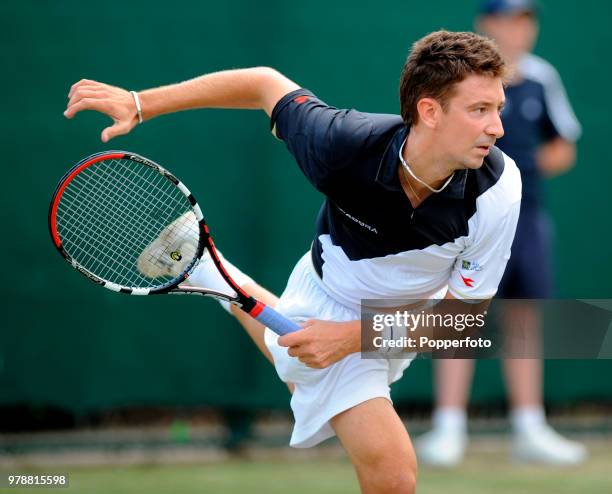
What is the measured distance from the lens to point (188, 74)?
19.5ft

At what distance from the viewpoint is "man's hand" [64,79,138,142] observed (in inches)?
146

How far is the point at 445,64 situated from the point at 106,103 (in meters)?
1.06

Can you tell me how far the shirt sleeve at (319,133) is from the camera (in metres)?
3.71

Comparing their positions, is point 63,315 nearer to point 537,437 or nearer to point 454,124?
point 537,437

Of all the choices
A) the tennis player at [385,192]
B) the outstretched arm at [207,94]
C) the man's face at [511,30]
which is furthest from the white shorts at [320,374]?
the man's face at [511,30]

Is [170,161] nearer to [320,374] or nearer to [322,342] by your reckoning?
[320,374]

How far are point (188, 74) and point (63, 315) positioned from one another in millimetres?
1328

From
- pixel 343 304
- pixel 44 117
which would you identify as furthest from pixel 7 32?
pixel 343 304

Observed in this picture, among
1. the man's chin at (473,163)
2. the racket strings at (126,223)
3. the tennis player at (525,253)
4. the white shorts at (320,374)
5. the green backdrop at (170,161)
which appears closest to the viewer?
the man's chin at (473,163)

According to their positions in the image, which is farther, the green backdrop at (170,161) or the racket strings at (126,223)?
the green backdrop at (170,161)

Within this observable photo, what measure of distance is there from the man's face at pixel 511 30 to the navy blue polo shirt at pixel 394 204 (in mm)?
2349

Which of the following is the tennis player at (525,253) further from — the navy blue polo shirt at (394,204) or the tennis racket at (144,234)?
the navy blue polo shirt at (394,204)

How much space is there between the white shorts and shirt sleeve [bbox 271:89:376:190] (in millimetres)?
500

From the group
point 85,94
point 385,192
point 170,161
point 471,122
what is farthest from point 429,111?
point 170,161
